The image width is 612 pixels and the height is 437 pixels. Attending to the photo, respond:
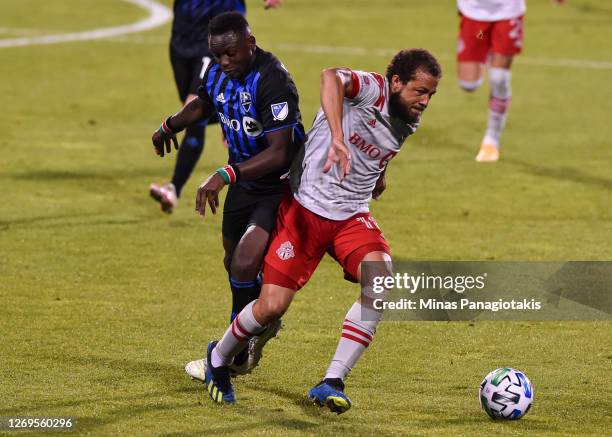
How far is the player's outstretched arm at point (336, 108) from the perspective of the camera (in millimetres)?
6727

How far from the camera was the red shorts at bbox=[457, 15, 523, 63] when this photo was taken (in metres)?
14.9

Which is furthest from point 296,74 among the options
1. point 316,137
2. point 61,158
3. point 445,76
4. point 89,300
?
point 316,137

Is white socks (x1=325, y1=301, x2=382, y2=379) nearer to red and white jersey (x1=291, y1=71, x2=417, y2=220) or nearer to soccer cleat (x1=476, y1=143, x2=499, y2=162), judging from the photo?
red and white jersey (x1=291, y1=71, x2=417, y2=220)

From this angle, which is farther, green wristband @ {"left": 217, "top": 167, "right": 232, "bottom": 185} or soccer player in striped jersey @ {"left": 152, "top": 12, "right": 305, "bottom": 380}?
soccer player in striped jersey @ {"left": 152, "top": 12, "right": 305, "bottom": 380}

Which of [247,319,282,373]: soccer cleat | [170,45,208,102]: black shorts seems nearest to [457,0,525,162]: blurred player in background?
[170,45,208,102]: black shorts

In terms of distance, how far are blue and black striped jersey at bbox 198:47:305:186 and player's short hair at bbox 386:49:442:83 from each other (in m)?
0.69

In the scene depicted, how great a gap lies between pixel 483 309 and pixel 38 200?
530cm

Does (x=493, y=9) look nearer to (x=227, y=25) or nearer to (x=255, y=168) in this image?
(x=227, y=25)

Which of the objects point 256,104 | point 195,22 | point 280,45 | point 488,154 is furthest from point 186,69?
point 280,45

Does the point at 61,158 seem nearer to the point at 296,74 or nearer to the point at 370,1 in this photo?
the point at 296,74

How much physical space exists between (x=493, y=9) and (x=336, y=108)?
840 cm

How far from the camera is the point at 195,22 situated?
1261 centimetres

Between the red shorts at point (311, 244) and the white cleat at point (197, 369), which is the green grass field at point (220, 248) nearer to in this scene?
the white cleat at point (197, 369)

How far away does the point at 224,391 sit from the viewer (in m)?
7.47
